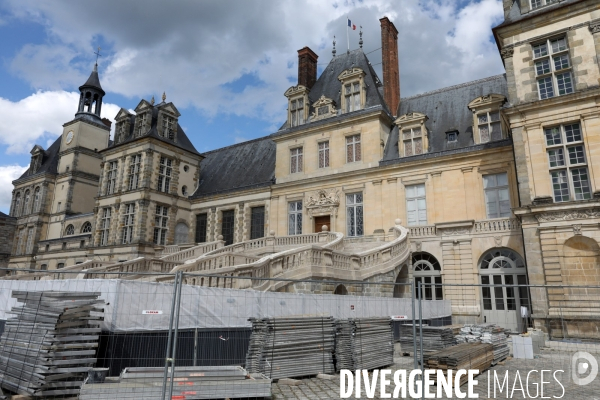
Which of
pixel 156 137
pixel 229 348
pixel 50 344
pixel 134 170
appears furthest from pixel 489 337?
pixel 134 170

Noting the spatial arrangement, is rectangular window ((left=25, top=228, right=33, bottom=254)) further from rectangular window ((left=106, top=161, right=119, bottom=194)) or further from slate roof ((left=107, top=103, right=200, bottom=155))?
slate roof ((left=107, top=103, right=200, bottom=155))

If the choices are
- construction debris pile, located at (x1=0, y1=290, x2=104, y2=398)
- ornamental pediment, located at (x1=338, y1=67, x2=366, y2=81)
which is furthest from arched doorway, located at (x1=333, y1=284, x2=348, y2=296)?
ornamental pediment, located at (x1=338, y1=67, x2=366, y2=81)

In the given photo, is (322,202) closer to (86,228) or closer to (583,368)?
(583,368)

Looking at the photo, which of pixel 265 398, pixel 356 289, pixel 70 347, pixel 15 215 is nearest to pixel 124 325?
pixel 70 347

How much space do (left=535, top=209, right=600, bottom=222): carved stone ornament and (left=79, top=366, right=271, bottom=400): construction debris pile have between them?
43.3 ft

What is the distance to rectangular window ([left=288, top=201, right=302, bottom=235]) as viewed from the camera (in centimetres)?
2570

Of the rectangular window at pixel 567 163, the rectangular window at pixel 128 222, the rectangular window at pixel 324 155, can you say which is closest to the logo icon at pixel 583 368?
the rectangular window at pixel 567 163

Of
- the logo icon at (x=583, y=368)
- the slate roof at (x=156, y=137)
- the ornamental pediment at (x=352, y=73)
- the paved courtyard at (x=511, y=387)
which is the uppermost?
the ornamental pediment at (x=352, y=73)

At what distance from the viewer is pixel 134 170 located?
2925 centimetres

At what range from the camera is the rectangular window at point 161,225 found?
2822cm

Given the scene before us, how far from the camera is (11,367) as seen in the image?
7.06m

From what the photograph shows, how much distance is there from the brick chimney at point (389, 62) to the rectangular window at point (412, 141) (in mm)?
2865

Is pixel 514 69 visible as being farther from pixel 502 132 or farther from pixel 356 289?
pixel 356 289

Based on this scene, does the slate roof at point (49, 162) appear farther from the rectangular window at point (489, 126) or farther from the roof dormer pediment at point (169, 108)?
the rectangular window at point (489, 126)
